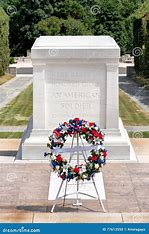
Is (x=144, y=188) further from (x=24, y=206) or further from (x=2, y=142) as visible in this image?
(x=2, y=142)

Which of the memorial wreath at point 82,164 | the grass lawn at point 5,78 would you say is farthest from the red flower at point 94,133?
the grass lawn at point 5,78

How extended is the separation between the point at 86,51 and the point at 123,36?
149 feet

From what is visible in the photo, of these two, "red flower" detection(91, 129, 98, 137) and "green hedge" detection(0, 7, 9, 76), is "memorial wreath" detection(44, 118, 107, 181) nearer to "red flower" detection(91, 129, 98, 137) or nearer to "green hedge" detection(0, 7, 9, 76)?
"red flower" detection(91, 129, 98, 137)

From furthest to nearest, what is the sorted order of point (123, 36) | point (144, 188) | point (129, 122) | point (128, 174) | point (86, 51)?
point (123, 36) < point (129, 122) < point (86, 51) < point (128, 174) < point (144, 188)

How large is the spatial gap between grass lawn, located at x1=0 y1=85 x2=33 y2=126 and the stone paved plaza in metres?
6.83

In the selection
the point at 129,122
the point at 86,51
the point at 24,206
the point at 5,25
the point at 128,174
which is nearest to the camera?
the point at 24,206

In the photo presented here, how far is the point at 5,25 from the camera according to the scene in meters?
38.8

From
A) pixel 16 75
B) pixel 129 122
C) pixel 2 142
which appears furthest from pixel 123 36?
pixel 2 142

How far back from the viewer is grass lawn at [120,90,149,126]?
17953 millimetres

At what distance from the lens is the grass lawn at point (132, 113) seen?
707 inches

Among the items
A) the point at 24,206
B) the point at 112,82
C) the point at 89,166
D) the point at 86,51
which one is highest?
the point at 86,51

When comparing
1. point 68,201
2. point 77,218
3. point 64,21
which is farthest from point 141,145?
point 64,21

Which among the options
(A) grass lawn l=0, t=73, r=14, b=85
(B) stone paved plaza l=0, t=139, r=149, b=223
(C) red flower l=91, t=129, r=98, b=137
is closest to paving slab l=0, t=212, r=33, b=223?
(B) stone paved plaza l=0, t=139, r=149, b=223

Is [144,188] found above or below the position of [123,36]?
below
